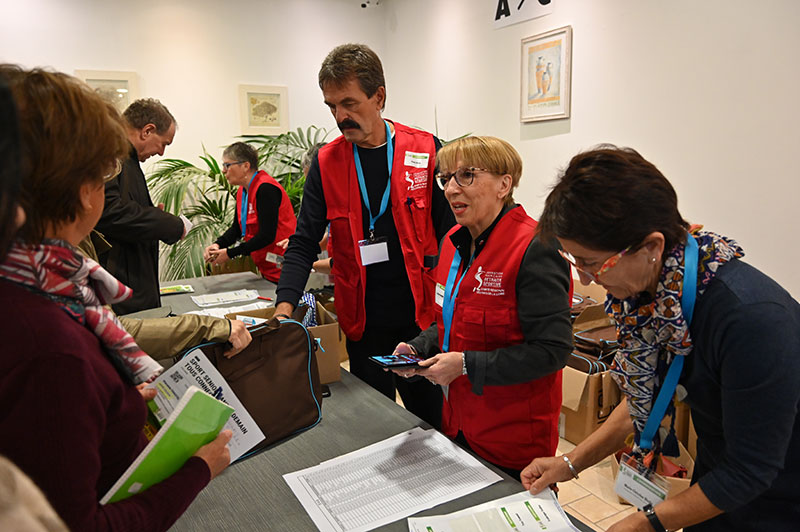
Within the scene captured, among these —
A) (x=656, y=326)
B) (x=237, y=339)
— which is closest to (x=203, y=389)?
(x=237, y=339)

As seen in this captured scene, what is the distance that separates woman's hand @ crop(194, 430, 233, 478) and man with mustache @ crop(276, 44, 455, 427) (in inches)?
38.9

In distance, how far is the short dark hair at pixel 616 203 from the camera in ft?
3.16

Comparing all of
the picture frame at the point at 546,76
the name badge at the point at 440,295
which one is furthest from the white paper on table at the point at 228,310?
the picture frame at the point at 546,76

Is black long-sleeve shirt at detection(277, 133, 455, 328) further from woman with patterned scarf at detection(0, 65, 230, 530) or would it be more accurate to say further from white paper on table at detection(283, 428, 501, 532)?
woman with patterned scarf at detection(0, 65, 230, 530)

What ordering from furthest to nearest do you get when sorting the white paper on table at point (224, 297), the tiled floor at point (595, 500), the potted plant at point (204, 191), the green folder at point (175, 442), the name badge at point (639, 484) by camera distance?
the potted plant at point (204, 191) → the white paper on table at point (224, 297) → the tiled floor at point (595, 500) → the name badge at point (639, 484) → the green folder at point (175, 442)

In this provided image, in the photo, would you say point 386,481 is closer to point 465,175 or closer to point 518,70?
point 465,175

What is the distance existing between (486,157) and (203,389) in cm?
96

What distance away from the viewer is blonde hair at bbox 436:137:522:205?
1.56 meters

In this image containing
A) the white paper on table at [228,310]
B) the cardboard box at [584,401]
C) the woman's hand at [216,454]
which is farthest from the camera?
the cardboard box at [584,401]

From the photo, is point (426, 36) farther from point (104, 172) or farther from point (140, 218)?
point (104, 172)

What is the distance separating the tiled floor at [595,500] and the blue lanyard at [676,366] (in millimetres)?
1478

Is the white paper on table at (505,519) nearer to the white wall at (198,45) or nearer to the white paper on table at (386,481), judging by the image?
the white paper on table at (386,481)

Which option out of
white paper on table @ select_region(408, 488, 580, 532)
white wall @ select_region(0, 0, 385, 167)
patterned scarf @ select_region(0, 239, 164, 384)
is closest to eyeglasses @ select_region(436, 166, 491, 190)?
white paper on table @ select_region(408, 488, 580, 532)

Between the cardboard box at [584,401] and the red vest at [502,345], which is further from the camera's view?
the cardboard box at [584,401]
